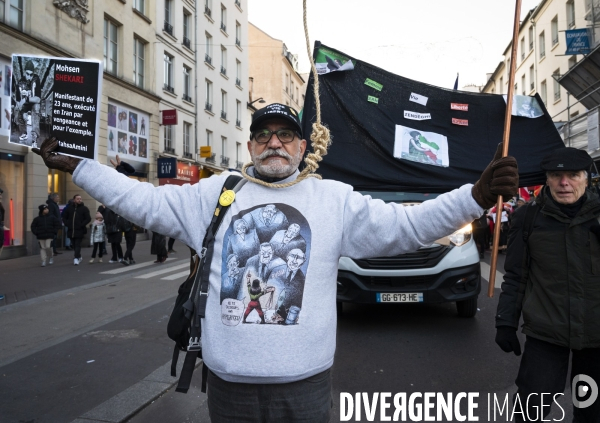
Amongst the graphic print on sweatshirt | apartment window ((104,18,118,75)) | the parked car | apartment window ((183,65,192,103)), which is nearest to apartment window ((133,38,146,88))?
apartment window ((104,18,118,75))

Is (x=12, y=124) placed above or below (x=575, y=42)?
below

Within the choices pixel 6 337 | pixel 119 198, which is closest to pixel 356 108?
pixel 119 198

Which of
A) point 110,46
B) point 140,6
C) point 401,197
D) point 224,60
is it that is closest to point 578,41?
point 401,197

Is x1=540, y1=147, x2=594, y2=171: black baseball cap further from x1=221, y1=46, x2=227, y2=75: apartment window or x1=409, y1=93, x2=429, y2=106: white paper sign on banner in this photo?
x1=221, y1=46, x2=227, y2=75: apartment window

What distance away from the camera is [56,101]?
2.29 m

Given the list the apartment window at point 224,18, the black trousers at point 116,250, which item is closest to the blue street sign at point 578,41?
the black trousers at point 116,250

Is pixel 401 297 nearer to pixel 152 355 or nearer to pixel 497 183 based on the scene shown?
pixel 152 355

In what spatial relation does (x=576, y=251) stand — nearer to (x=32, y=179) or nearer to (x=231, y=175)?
(x=231, y=175)

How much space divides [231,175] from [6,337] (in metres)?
5.16

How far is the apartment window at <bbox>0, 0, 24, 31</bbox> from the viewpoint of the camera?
12898mm

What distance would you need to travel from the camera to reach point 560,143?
2947 mm

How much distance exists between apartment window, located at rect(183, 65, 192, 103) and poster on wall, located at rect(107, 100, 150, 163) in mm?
4762

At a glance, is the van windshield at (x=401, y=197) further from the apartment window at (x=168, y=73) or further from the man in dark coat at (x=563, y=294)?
the apartment window at (x=168, y=73)

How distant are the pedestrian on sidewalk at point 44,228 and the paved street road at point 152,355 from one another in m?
4.65
